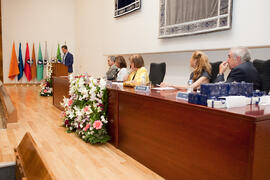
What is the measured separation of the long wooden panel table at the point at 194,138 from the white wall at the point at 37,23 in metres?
7.87

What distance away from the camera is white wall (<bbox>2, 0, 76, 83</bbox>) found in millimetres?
8758

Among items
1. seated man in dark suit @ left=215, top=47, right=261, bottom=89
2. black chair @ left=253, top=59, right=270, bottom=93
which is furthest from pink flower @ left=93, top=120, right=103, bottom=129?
black chair @ left=253, top=59, right=270, bottom=93

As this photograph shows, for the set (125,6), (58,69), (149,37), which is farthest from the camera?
(58,69)

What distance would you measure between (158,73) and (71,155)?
1973mm

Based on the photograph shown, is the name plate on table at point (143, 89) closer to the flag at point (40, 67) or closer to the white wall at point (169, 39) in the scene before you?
the white wall at point (169, 39)

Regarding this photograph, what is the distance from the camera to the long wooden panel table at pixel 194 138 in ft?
4.29

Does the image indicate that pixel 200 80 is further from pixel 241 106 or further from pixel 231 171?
pixel 231 171

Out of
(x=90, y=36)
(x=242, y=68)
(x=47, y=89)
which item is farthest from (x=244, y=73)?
(x=90, y=36)

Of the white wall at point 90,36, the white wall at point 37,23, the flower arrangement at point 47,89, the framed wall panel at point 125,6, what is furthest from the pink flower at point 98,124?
the white wall at point 37,23

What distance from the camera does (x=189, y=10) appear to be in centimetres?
418

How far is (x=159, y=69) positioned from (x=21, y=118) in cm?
240

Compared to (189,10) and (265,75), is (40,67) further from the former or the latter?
(265,75)

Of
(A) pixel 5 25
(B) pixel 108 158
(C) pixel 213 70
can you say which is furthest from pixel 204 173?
(A) pixel 5 25

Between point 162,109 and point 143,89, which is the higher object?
point 143,89
